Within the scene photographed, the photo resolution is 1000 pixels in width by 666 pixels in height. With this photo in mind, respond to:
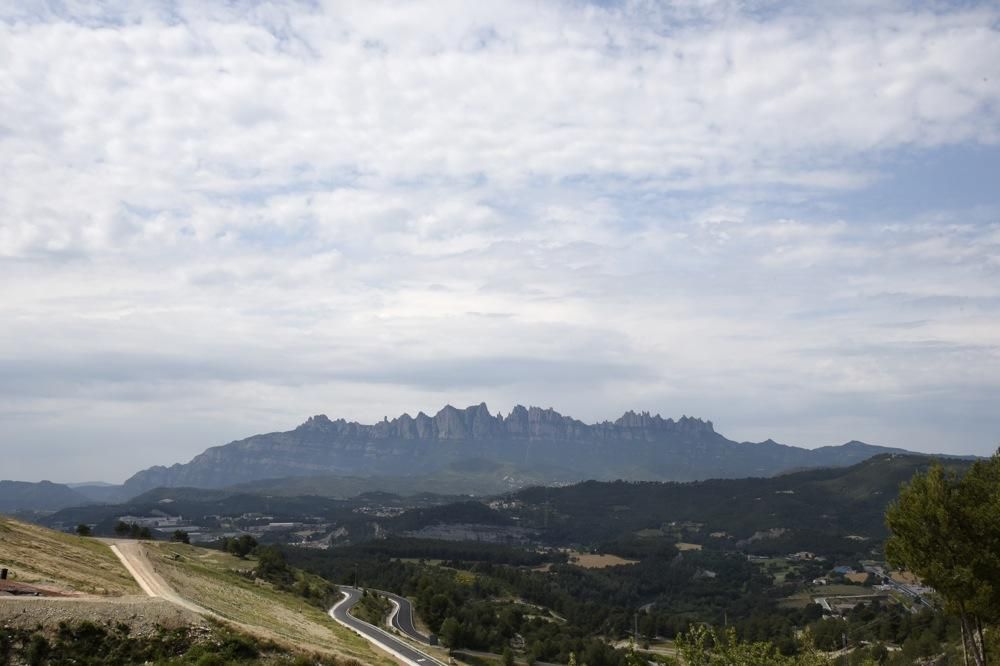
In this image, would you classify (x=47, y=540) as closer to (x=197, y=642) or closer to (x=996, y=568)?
(x=197, y=642)

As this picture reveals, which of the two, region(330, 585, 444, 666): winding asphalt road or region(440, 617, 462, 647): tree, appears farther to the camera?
region(440, 617, 462, 647): tree

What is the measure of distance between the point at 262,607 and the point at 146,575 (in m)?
11.5

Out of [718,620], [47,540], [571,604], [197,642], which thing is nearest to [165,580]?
[47,540]

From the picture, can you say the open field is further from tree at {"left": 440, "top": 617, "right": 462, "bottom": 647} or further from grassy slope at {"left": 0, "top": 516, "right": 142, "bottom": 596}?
grassy slope at {"left": 0, "top": 516, "right": 142, "bottom": 596}

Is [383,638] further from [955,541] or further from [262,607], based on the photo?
[955,541]

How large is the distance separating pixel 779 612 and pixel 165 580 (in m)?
→ 148

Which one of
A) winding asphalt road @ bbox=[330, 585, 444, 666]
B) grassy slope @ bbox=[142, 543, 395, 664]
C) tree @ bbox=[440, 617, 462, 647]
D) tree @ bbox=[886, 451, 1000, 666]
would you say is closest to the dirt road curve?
grassy slope @ bbox=[142, 543, 395, 664]

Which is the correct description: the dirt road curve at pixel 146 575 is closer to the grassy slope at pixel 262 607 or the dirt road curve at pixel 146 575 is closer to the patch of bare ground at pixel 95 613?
the grassy slope at pixel 262 607

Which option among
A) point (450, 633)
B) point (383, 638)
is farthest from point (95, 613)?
point (450, 633)

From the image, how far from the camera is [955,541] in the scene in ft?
130

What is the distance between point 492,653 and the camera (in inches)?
4286

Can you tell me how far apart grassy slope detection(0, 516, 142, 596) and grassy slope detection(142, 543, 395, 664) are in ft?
17.9

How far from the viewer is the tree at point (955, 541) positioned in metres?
38.8

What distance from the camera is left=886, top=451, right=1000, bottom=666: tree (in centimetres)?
3875
